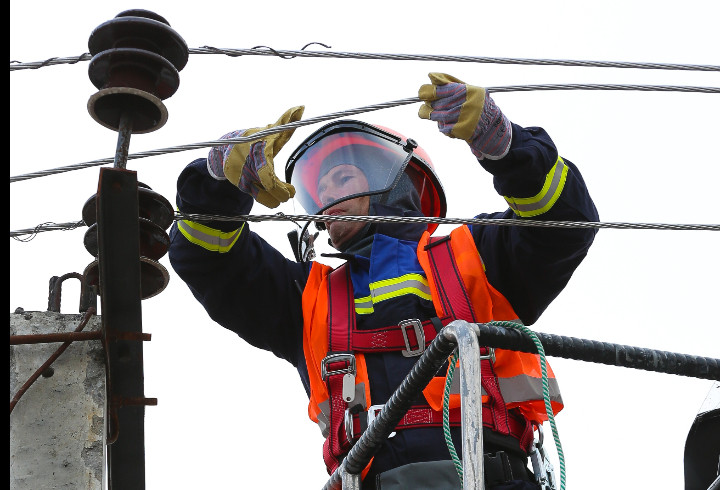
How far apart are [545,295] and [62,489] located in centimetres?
238

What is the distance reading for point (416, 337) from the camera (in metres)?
4.08

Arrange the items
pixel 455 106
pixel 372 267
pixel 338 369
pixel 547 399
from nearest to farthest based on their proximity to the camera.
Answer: pixel 547 399 < pixel 455 106 < pixel 338 369 < pixel 372 267

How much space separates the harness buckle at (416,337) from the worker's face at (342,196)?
835 mm

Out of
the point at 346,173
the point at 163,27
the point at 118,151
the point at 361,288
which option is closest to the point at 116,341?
the point at 118,151

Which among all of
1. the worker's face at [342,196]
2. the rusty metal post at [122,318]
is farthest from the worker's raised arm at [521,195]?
the rusty metal post at [122,318]

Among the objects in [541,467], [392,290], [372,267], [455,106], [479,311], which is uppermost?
[455,106]

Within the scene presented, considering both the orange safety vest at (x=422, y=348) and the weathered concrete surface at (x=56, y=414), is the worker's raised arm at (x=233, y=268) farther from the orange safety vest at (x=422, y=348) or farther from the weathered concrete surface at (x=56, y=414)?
the weathered concrete surface at (x=56, y=414)

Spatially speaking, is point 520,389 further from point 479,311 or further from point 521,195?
point 521,195

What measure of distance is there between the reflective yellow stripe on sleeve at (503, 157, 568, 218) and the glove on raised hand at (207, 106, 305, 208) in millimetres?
948

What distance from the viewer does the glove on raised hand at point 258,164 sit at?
3.86 m

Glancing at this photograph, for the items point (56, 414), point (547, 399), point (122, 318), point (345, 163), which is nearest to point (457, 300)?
point (345, 163)

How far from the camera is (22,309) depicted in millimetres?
2707

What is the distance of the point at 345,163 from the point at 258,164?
118cm

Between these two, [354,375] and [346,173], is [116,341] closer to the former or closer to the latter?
[354,375]
